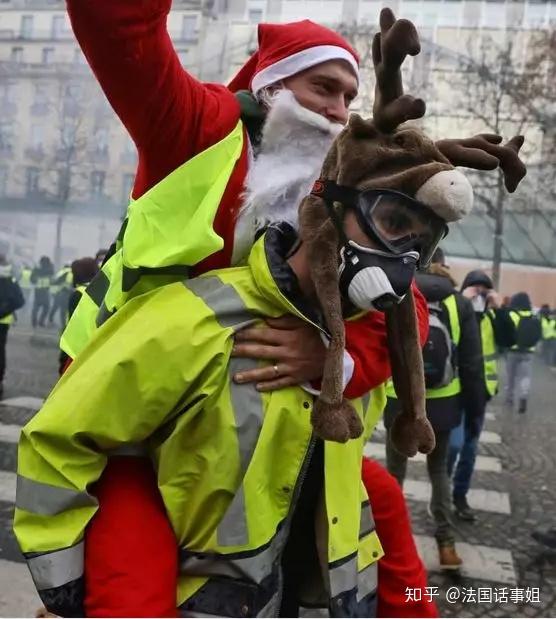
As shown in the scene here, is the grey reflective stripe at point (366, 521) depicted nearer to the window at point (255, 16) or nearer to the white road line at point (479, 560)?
the white road line at point (479, 560)

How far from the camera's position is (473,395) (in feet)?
14.1

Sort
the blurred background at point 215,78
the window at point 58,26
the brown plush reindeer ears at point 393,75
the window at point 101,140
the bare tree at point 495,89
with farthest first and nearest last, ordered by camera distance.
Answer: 1. the bare tree at point 495,89
2. the window at point 101,140
3. the blurred background at point 215,78
4. the window at point 58,26
5. the brown plush reindeer ears at point 393,75

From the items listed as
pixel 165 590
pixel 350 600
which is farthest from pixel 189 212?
pixel 350 600

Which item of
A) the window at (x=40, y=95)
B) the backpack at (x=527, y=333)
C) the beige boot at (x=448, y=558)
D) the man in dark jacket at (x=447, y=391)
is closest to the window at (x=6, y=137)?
the window at (x=40, y=95)

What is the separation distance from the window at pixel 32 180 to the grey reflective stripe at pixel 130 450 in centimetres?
1485

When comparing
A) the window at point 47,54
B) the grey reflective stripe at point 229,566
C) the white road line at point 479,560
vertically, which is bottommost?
the white road line at point 479,560

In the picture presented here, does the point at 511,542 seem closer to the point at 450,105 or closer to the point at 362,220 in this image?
the point at 362,220

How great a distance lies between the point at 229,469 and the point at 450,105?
16540 mm

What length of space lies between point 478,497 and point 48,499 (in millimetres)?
4824

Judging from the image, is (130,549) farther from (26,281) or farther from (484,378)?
(26,281)

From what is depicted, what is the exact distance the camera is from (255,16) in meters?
12.3

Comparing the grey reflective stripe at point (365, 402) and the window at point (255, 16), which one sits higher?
the window at point (255, 16)

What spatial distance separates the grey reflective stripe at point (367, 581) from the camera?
1670 millimetres

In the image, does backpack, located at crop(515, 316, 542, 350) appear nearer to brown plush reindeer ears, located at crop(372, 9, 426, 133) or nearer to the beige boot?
the beige boot
